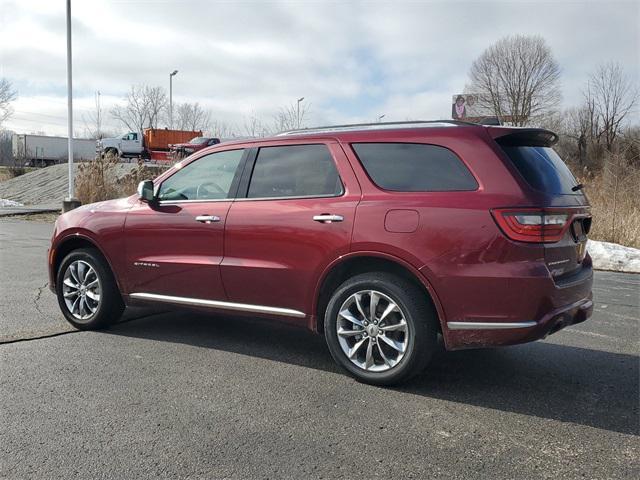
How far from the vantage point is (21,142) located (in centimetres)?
5581

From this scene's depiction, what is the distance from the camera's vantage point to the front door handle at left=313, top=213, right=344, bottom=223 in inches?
156

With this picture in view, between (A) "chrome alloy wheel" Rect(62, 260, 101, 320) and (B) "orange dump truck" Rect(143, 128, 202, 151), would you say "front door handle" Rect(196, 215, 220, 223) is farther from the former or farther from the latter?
(B) "orange dump truck" Rect(143, 128, 202, 151)

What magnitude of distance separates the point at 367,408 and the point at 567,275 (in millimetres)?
1593

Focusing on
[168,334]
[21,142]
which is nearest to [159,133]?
[21,142]

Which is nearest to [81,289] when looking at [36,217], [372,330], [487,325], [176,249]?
[176,249]

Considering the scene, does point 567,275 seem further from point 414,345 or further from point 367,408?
point 367,408

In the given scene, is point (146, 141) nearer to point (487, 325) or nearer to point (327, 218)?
point (327, 218)

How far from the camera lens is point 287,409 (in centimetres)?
351

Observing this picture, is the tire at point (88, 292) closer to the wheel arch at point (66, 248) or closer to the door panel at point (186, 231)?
the wheel arch at point (66, 248)

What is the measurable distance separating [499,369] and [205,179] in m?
2.91

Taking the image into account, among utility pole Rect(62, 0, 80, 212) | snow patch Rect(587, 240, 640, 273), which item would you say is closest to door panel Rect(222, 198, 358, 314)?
snow patch Rect(587, 240, 640, 273)

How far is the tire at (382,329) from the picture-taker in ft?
12.2

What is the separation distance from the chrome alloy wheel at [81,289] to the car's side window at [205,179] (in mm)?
1071

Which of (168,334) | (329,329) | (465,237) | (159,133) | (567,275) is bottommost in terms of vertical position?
(168,334)
